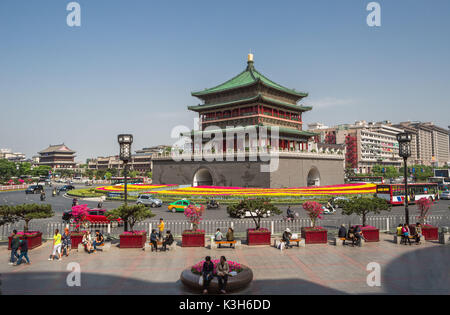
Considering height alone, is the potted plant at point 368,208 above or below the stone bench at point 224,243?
above

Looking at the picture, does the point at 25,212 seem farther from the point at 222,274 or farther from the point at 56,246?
the point at 222,274

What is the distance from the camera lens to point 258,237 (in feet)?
54.0

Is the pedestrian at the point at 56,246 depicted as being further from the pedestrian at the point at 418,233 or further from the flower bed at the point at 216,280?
the pedestrian at the point at 418,233

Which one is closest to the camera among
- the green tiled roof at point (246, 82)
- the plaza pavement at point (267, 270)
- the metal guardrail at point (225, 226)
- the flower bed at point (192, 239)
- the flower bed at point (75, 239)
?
the plaza pavement at point (267, 270)

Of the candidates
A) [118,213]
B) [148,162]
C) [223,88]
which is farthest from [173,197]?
[148,162]

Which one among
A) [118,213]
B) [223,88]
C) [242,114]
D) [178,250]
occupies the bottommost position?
[178,250]

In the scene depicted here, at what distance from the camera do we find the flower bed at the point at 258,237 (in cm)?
1638

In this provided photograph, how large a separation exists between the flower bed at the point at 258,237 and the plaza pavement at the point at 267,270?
42 centimetres

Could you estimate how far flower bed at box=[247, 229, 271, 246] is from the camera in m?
16.4

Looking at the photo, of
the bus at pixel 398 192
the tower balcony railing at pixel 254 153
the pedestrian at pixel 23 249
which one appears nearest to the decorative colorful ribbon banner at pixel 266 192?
the bus at pixel 398 192

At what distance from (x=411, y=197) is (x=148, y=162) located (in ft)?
390
